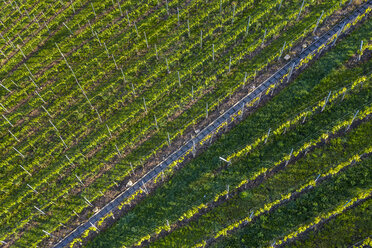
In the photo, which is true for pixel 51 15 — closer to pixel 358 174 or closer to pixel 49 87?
pixel 49 87

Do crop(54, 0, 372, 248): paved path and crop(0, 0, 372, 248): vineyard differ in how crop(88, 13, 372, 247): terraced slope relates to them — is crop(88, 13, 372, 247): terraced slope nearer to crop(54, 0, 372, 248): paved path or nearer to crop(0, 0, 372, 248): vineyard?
crop(0, 0, 372, 248): vineyard

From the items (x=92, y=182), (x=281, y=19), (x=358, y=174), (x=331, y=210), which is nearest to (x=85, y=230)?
(x=92, y=182)

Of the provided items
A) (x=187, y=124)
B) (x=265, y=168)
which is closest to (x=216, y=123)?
(x=187, y=124)

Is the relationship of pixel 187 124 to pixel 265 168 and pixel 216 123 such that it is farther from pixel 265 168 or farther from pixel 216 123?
pixel 265 168

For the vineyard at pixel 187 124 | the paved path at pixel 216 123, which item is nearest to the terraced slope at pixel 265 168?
the vineyard at pixel 187 124

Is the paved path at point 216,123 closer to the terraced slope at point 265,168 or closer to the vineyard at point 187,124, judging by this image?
the vineyard at point 187,124

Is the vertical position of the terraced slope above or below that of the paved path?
below

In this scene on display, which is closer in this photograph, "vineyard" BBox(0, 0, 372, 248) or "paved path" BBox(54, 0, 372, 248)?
"vineyard" BBox(0, 0, 372, 248)

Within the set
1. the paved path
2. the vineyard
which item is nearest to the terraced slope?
the vineyard
